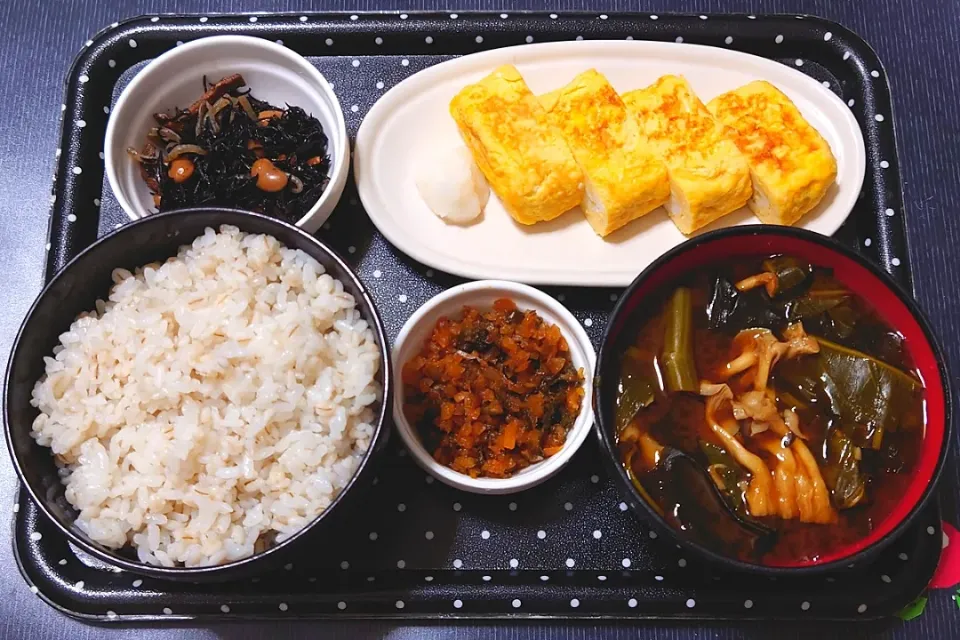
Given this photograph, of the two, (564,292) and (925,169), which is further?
(925,169)

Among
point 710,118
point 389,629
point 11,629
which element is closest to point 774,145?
point 710,118

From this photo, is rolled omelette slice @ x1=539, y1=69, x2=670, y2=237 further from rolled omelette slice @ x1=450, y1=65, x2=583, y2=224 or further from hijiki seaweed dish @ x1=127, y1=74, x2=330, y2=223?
hijiki seaweed dish @ x1=127, y1=74, x2=330, y2=223

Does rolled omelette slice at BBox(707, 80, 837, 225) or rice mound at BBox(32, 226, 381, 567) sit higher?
rolled omelette slice at BBox(707, 80, 837, 225)

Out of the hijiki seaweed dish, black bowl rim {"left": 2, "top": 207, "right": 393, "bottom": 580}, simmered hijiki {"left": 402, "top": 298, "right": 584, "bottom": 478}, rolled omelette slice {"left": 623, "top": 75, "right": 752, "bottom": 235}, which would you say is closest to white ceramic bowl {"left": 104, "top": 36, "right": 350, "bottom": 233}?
the hijiki seaweed dish

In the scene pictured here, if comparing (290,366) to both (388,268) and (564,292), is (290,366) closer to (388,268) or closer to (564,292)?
(388,268)

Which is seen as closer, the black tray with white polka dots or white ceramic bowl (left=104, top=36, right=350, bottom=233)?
the black tray with white polka dots

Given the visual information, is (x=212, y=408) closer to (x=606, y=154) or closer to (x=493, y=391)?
(x=493, y=391)
